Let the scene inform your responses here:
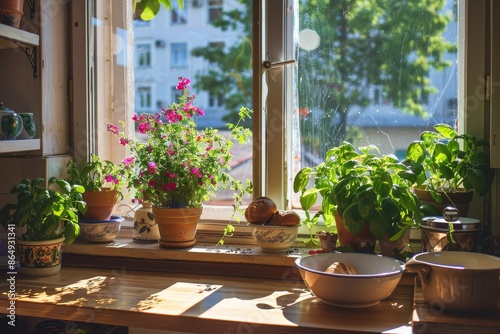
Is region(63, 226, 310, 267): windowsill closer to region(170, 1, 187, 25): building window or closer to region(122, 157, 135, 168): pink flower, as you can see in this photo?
region(122, 157, 135, 168): pink flower

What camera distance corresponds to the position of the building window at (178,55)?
2295 mm

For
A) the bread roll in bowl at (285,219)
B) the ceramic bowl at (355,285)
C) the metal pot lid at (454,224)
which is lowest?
the ceramic bowl at (355,285)

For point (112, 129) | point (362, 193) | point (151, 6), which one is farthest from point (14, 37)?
point (362, 193)

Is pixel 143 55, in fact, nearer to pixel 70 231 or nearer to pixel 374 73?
pixel 70 231

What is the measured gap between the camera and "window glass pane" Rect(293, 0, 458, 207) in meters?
2.01

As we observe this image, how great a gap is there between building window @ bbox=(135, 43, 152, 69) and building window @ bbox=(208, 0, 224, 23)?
10.6 inches

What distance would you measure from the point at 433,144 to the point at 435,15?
426mm

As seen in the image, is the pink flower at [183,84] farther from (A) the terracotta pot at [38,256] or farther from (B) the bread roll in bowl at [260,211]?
(A) the terracotta pot at [38,256]

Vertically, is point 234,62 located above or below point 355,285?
above

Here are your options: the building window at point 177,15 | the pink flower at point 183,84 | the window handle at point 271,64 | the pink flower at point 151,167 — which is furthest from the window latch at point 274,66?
the pink flower at point 151,167

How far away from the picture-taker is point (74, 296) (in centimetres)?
180

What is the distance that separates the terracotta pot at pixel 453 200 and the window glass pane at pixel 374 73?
0.22m

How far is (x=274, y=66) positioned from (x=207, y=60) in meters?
0.32

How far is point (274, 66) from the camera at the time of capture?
7.00 ft
